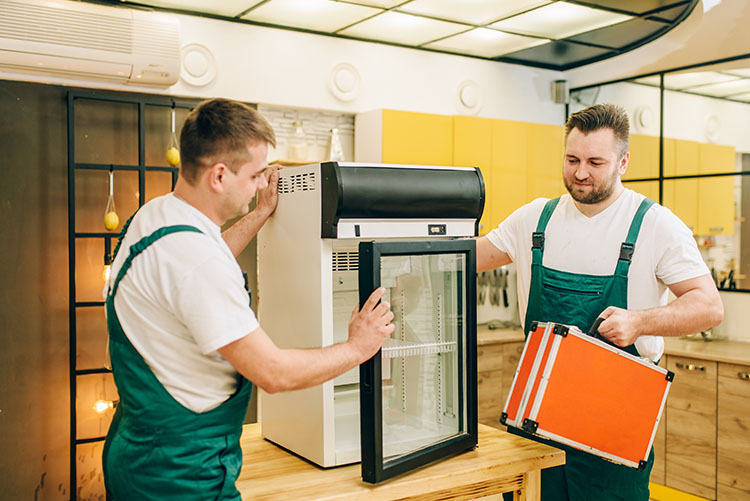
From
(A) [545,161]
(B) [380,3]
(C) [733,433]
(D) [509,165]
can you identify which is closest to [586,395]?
(C) [733,433]

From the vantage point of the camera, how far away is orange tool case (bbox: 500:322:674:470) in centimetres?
175

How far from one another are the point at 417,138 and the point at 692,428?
2425mm

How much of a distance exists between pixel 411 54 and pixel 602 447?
11.8ft

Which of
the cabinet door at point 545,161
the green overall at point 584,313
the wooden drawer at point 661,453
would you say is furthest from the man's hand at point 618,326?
the cabinet door at point 545,161

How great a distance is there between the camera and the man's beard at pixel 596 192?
2.15m

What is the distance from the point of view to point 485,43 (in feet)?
15.7

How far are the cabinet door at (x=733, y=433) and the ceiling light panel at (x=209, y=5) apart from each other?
3.40m

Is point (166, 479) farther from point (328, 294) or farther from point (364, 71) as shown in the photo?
point (364, 71)

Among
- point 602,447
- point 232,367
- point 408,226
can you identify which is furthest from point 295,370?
point 602,447

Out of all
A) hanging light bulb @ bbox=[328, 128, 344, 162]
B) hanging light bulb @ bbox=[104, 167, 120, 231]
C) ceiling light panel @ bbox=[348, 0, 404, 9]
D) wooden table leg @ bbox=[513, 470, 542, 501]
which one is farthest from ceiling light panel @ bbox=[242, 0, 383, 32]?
wooden table leg @ bbox=[513, 470, 542, 501]

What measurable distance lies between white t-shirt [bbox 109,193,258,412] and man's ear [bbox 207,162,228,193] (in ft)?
0.22

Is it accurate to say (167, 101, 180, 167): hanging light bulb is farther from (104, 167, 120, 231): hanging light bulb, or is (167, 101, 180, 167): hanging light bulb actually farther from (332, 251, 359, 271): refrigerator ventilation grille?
(332, 251, 359, 271): refrigerator ventilation grille

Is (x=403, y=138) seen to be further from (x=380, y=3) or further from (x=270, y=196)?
(x=270, y=196)

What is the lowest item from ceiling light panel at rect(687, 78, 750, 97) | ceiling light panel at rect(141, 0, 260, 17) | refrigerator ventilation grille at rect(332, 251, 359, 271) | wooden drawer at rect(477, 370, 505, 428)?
wooden drawer at rect(477, 370, 505, 428)
